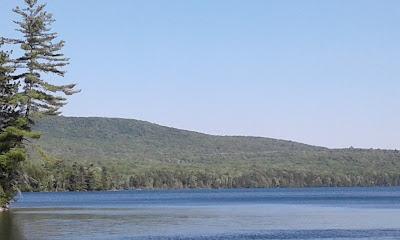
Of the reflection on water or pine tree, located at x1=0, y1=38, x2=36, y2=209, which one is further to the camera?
pine tree, located at x1=0, y1=38, x2=36, y2=209

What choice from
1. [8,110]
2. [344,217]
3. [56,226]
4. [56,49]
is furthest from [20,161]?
[344,217]

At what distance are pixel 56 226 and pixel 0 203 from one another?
19.8 metres

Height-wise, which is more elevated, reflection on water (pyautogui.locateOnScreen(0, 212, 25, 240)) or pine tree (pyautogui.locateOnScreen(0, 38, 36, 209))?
pine tree (pyautogui.locateOnScreen(0, 38, 36, 209))

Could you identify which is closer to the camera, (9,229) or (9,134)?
(9,229)

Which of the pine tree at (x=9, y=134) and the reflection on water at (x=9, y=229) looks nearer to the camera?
the reflection on water at (x=9, y=229)

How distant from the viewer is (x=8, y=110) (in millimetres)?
71125

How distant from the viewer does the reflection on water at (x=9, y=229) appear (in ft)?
148

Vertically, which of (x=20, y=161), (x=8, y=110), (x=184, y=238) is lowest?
(x=184, y=238)

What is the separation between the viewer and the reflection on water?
148 ft

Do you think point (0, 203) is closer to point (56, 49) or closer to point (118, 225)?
point (56, 49)

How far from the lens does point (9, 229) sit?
165ft

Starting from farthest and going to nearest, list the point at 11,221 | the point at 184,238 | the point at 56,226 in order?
1. the point at 11,221
2. the point at 56,226
3. the point at 184,238

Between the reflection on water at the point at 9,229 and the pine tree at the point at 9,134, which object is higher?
the pine tree at the point at 9,134

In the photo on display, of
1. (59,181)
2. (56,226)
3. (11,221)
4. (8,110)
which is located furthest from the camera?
(59,181)
